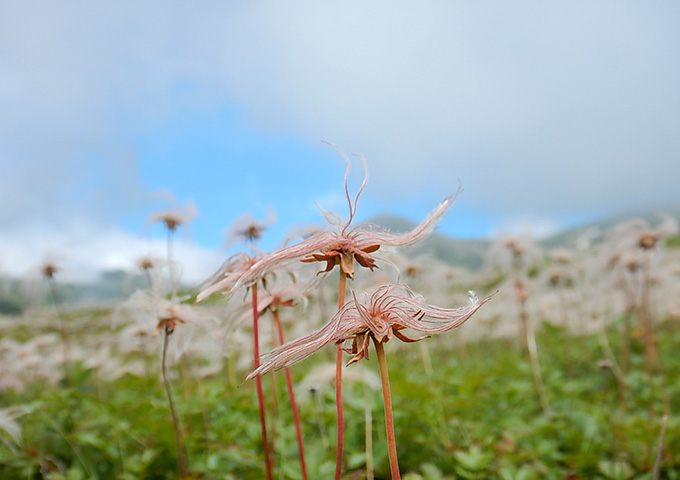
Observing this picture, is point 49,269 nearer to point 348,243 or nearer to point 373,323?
point 348,243

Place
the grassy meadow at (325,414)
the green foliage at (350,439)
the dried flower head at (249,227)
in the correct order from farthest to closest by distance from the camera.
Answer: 1. the green foliage at (350,439)
2. the dried flower head at (249,227)
3. the grassy meadow at (325,414)

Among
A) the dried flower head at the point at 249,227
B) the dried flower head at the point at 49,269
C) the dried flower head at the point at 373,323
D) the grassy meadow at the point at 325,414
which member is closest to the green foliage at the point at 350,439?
the grassy meadow at the point at 325,414

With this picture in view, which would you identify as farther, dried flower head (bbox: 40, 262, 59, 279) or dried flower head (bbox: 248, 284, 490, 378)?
dried flower head (bbox: 40, 262, 59, 279)

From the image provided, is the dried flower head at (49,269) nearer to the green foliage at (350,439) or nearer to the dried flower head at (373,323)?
the green foliage at (350,439)

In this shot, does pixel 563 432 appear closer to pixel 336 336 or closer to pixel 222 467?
pixel 222 467

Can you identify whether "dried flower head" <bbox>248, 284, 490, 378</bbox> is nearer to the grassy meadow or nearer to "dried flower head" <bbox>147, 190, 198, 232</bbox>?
the grassy meadow

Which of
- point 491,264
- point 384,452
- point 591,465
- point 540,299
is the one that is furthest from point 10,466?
point 540,299

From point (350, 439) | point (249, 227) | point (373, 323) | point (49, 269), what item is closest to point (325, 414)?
point (350, 439)

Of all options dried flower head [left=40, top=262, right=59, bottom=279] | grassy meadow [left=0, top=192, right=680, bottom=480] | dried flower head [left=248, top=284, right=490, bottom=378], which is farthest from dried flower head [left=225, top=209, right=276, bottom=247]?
dried flower head [left=40, top=262, right=59, bottom=279]
